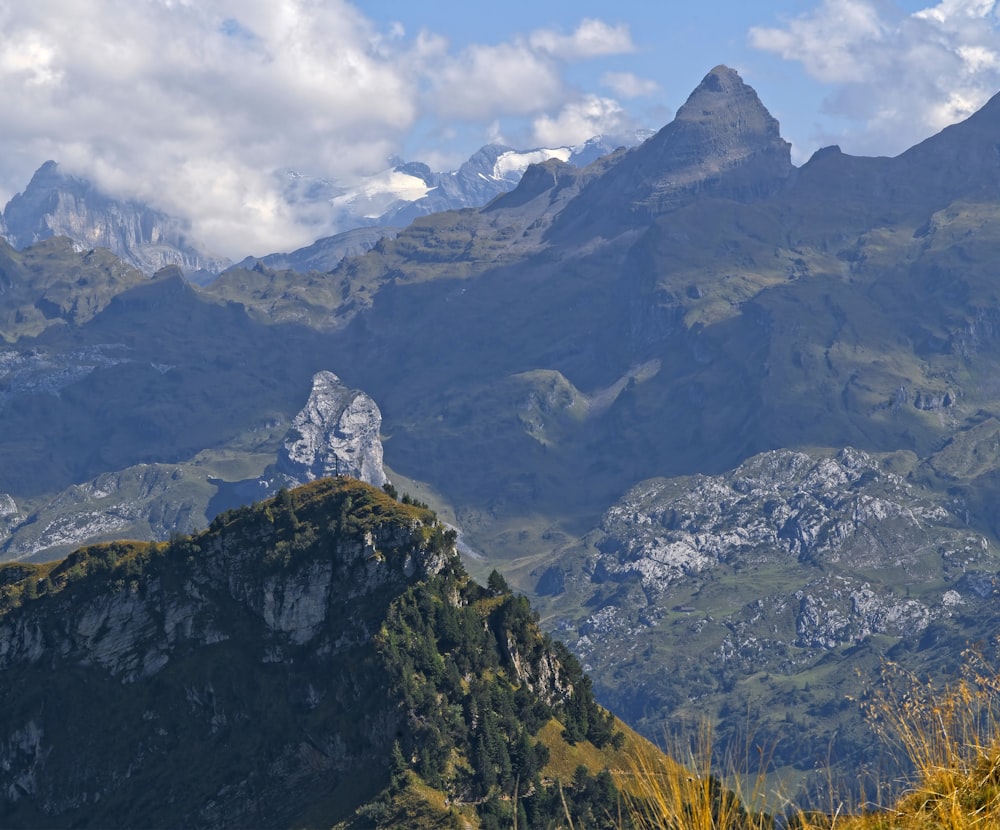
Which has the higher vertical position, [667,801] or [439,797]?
[667,801]

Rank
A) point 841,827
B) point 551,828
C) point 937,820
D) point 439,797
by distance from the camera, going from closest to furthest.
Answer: point 937,820, point 841,827, point 551,828, point 439,797

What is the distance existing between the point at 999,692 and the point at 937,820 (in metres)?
3.17

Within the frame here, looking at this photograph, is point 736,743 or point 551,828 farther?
point 551,828

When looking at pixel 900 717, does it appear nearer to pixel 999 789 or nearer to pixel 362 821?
pixel 999 789

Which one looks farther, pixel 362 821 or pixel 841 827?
pixel 362 821

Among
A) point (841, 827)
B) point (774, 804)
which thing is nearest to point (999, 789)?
point (841, 827)

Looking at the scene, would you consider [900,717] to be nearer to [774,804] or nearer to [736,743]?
[736,743]

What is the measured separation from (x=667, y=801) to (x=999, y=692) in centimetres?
783

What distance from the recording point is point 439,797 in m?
199

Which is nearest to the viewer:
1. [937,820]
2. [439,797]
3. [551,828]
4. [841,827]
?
[937,820]

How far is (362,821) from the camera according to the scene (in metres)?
193

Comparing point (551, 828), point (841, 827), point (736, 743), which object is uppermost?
point (736, 743)

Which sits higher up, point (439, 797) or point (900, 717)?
point (900, 717)

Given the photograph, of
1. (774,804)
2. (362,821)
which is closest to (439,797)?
(362,821)
